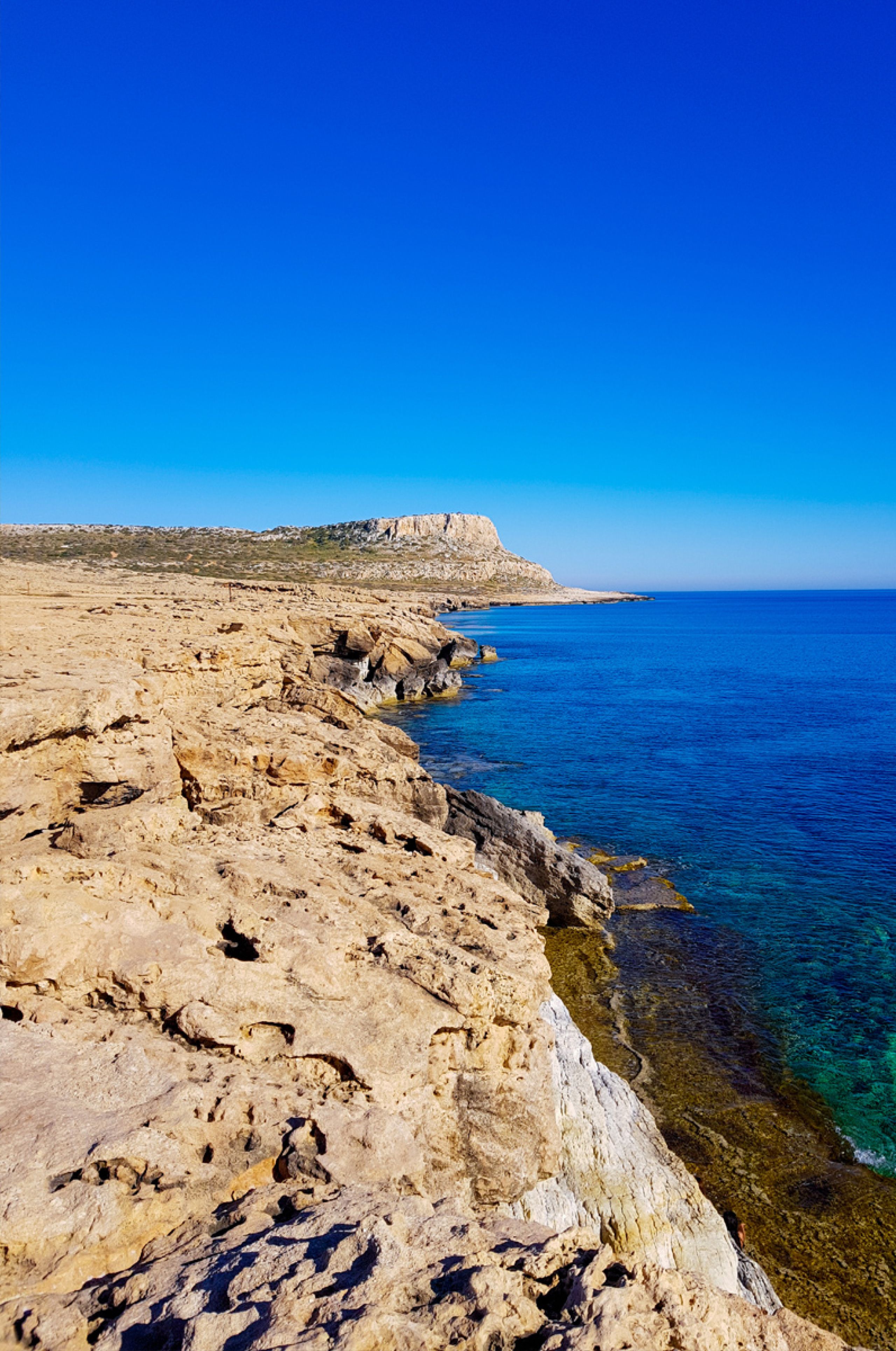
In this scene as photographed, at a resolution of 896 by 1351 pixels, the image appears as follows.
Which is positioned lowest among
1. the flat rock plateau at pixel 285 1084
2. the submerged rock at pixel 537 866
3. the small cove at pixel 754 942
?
the small cove at pixel 754 942

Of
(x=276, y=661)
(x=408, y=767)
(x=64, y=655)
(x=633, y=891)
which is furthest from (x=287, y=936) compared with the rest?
(x=633, y=891)

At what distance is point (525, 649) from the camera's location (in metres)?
93.9

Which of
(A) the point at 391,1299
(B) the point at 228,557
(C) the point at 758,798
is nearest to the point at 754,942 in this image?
(C) the point at 758,798

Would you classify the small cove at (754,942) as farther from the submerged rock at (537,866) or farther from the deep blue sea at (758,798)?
the submerged rock at (537,866)

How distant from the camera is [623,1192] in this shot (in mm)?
9438

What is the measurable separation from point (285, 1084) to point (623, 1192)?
15.9 ft

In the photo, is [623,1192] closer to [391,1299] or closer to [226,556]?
[391,1299]

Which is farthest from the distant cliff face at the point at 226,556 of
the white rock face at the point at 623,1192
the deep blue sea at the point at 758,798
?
the white rock face at the point at 623,1192

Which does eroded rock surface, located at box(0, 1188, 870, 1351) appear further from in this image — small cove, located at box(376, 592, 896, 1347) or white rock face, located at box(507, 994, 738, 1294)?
small cove, located at box(376, 592, 896, 1347)

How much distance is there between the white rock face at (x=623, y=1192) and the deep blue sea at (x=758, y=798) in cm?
487

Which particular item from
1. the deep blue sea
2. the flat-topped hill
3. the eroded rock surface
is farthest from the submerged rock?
the flat-topped hill

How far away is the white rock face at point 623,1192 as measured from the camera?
9.01 m

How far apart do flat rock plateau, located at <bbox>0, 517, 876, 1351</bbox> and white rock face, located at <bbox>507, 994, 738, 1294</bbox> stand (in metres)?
0.04

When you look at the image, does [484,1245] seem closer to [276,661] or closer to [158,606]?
[276,661]
